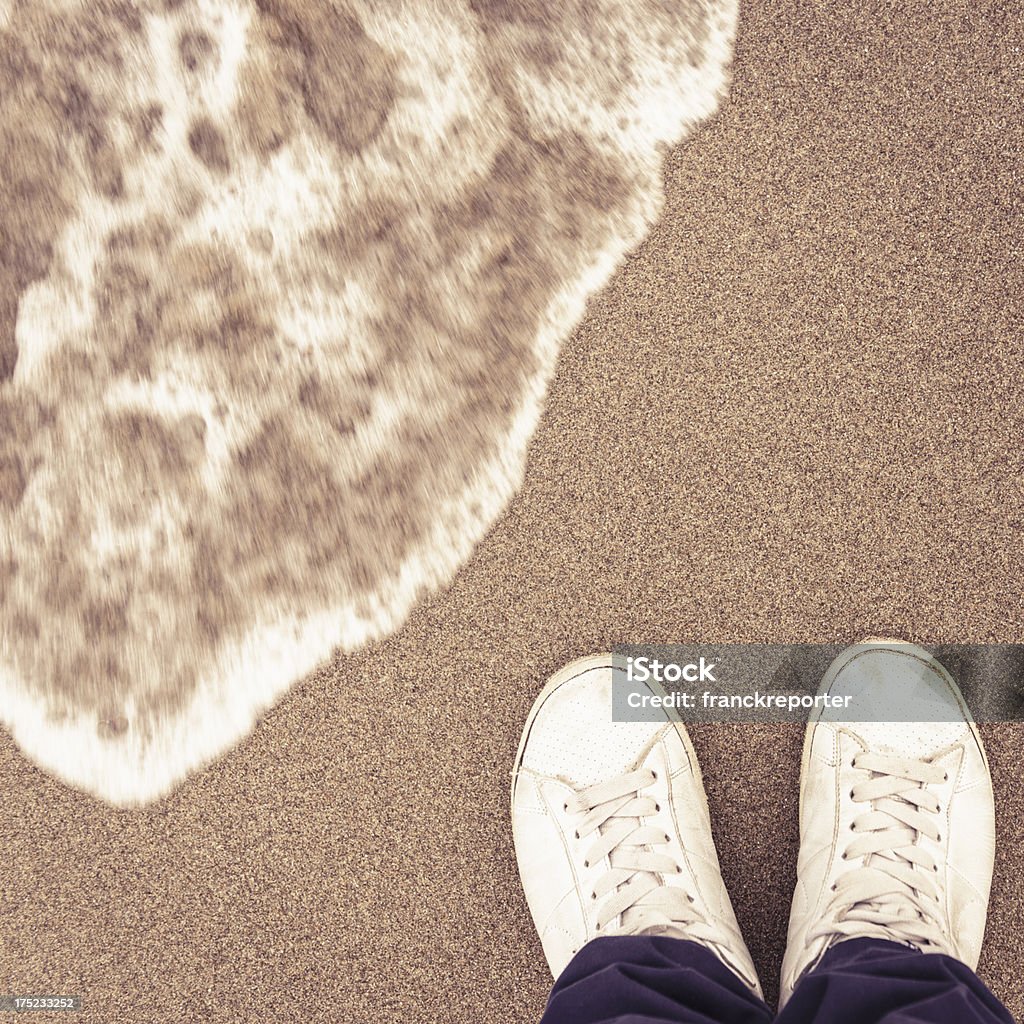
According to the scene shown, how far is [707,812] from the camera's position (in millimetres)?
745

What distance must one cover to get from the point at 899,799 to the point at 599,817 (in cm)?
29

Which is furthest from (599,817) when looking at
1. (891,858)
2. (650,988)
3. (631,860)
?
(891,858)

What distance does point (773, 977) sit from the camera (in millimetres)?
732

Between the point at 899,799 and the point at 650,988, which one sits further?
the point at 899,799

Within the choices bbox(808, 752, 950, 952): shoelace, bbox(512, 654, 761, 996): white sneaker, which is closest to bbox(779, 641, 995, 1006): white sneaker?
bbox(808, 752, 950, 952): shoelace

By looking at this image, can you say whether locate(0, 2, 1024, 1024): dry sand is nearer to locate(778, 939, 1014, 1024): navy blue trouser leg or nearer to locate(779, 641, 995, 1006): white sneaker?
locate(779, 641, 995, 1006): white sneaker

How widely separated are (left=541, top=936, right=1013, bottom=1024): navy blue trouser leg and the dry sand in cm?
13

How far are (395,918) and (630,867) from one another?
9.4 inches

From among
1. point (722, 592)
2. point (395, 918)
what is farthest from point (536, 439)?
point (395, 918)

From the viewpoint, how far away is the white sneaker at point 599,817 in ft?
2.36

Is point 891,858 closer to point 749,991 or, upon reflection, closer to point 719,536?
point 749,991

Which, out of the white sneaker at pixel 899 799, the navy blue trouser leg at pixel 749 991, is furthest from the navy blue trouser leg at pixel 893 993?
the white sneaker at pixel 899 799

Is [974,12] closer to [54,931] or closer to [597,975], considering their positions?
[597,975]

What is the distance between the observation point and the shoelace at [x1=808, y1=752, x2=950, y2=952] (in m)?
0.66
